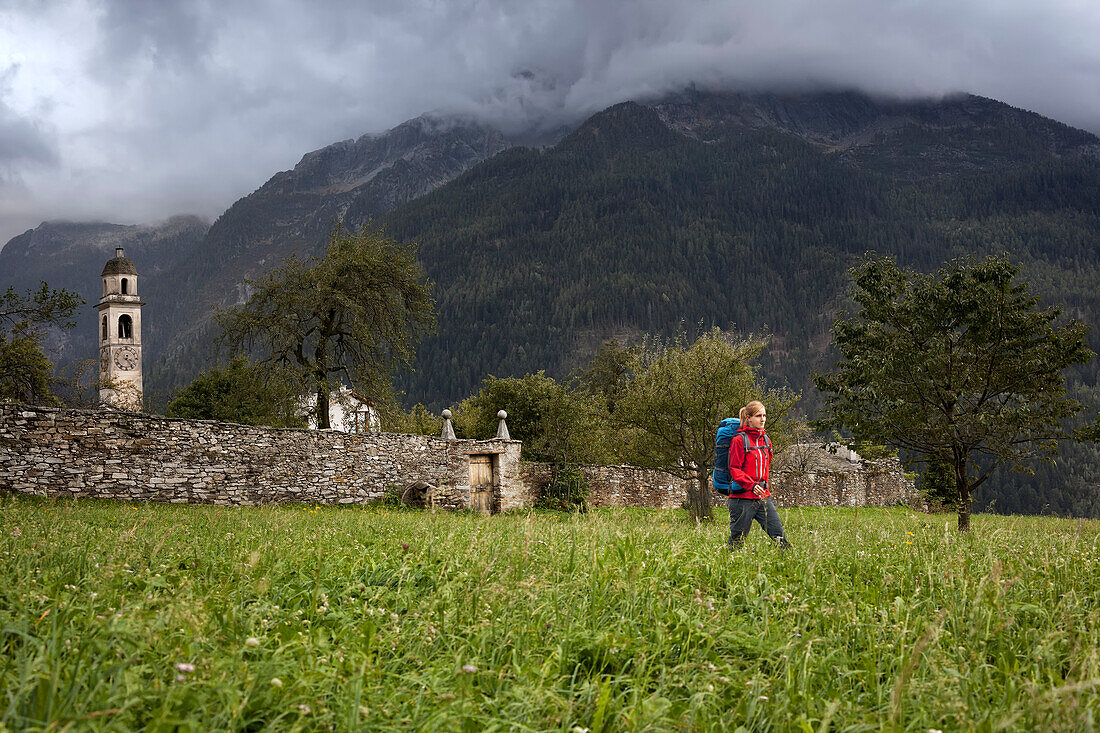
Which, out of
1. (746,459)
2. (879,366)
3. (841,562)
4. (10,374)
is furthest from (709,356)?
(10,374)

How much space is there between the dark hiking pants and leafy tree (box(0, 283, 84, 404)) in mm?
20148

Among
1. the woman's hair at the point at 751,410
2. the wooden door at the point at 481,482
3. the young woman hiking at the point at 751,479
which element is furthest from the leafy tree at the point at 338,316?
the young woman hiking at the point at 751,479

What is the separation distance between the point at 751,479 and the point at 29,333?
88.2 ft

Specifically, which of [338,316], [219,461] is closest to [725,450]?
[219,461]

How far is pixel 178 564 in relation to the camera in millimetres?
5078

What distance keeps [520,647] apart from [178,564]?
297cm

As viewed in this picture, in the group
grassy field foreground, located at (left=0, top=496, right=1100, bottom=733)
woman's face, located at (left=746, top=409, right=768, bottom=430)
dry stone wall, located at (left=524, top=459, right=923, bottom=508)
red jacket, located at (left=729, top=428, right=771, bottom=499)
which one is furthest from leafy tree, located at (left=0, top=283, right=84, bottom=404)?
woman's face, located at (left=746, top=409, right=768, bottom=430)

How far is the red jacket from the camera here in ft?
26.3

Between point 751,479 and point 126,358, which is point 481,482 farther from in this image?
point 126,358

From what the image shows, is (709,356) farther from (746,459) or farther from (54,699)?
(54,699)

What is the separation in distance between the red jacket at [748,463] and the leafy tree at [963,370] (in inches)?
336

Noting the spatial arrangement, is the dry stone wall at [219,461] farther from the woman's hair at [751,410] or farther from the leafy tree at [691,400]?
the woman's hair at [751,410]

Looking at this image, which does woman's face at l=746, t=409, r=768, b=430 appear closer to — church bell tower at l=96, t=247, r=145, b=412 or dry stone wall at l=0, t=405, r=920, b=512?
dry stone wall at l=0, t=405, r=920, b=512

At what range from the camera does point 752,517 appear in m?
7.93
